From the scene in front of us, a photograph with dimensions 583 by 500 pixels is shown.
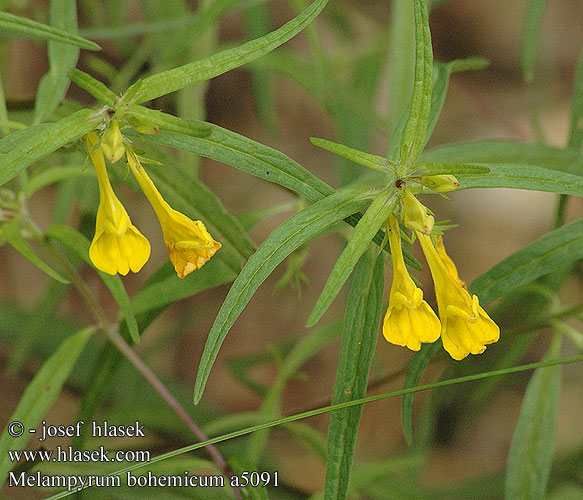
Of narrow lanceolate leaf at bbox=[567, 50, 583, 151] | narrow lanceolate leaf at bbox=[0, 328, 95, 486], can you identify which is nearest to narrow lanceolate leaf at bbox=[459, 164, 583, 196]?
narrow lanceolate leaf at bbox=[567, 50, 583, 151]

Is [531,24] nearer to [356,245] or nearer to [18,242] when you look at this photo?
[356,245]

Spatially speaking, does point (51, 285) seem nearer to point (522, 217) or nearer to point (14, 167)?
point (14, 167)

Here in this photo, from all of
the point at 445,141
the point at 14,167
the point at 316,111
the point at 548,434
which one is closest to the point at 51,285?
the point at 14,167

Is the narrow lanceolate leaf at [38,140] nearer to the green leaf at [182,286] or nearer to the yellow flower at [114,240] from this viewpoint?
the yellow flower at [114,240]

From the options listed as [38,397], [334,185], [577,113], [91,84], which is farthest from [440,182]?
[334,185]

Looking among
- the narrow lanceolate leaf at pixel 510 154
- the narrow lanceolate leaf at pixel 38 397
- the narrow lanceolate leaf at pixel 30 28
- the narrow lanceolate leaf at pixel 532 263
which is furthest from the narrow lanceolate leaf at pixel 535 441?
the narrow lanceolate leaf at pixel 30 28

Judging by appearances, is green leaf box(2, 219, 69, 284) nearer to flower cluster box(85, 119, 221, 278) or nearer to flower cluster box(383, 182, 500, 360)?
flower cluster box(85, 119, 221, 278)
